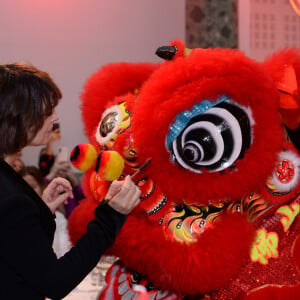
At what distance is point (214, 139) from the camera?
3.03 feet

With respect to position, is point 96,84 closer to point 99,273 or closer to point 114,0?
point 99,273

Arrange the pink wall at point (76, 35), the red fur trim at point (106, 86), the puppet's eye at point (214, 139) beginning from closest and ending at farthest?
the puppet's eye at point (214, 139) < the red fur trim at point (106, 86) < the pink wall at point (76, 35)

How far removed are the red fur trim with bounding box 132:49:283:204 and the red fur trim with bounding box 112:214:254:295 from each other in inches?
3.1

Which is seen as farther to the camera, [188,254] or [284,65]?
[284,65]

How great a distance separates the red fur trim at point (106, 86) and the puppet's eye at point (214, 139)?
32cm

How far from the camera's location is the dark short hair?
77cm

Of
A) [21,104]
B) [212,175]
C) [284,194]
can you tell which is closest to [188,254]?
[212,175]

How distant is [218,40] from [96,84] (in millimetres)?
1810

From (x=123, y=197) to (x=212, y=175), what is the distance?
0.23m

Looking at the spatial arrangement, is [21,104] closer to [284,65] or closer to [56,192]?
[56,192]

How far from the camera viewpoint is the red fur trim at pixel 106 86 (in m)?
1.20

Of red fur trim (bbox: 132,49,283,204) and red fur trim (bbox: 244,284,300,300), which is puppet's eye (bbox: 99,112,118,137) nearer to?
red fur trim (bbox: 132,49,283,204)

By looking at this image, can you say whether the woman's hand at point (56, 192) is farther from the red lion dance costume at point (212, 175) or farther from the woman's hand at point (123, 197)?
the woman's hand at point (123, 197)

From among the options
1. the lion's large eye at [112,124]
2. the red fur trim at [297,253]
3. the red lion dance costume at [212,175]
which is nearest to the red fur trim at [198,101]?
the red lion dance costume at [212,175]
